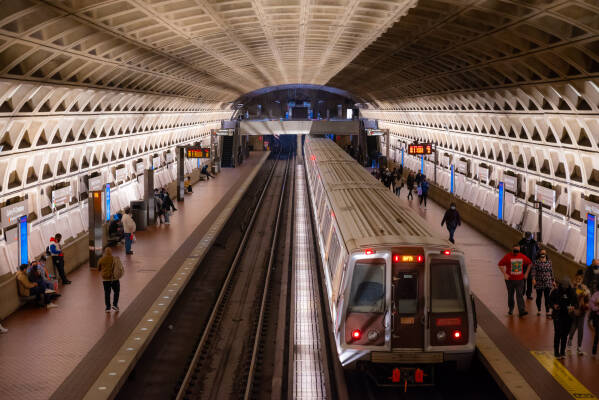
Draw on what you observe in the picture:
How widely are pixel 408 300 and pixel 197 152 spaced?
23.5 meters

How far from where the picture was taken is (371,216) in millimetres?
11906

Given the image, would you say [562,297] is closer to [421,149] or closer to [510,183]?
[510,183]

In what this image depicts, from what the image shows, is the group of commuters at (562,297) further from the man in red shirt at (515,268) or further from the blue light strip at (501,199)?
the blue light strip at (501,199)

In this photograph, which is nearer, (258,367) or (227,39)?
(258,367)

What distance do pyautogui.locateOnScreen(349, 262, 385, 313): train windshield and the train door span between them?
189 mm

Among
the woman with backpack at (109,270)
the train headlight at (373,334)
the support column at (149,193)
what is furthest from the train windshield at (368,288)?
the support column at (149,193)

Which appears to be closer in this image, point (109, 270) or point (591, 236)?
point (109, 270)

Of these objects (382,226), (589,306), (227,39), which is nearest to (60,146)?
(227,39)

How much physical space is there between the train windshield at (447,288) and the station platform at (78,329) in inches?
210

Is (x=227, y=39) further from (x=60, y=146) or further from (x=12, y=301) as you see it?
(x=12, y=301)

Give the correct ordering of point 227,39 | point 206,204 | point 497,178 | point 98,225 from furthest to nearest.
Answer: point 206,204, point 497,178, point 227,39, point 98,225

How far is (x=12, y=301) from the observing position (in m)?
13.3

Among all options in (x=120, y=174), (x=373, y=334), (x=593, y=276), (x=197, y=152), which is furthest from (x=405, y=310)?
(x=197, y=152)

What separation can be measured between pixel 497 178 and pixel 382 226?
45.4 ft
